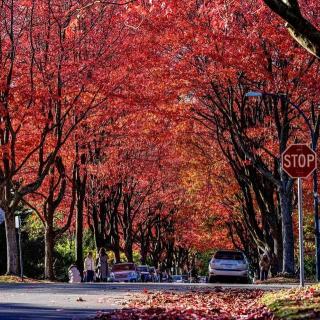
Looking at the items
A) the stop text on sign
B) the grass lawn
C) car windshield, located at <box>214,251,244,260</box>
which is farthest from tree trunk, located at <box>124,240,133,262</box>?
the grass lawn

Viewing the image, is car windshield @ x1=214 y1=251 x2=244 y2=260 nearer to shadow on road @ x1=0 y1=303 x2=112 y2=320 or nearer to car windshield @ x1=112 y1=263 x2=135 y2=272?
car windshield @ x1=112 y1=263 x2=135 y2=272

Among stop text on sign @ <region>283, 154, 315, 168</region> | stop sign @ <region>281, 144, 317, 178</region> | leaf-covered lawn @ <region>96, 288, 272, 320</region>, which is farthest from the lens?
stop text on sign @ <region>283, 154, 315, 168</region>

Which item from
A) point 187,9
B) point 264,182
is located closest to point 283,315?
point 187,9

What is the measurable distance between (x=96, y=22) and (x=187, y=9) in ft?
12.6

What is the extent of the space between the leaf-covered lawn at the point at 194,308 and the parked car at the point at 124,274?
59.4 ft

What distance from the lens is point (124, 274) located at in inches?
1550

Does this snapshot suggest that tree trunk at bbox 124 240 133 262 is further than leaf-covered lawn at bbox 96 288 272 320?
Yes

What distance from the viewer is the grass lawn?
11.1 m

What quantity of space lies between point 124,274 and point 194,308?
24894 millimetres

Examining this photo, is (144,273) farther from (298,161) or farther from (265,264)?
(298,161)

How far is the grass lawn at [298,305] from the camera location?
36.5 ft

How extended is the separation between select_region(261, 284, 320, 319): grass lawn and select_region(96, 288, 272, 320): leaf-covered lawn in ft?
0.69

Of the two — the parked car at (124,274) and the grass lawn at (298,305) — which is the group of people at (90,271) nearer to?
the parked car at (124,274)

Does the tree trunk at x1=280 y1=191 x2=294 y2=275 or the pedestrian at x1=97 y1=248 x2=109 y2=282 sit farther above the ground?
the tree trunk at x1=280 y1=191 x2=294 y2=275
